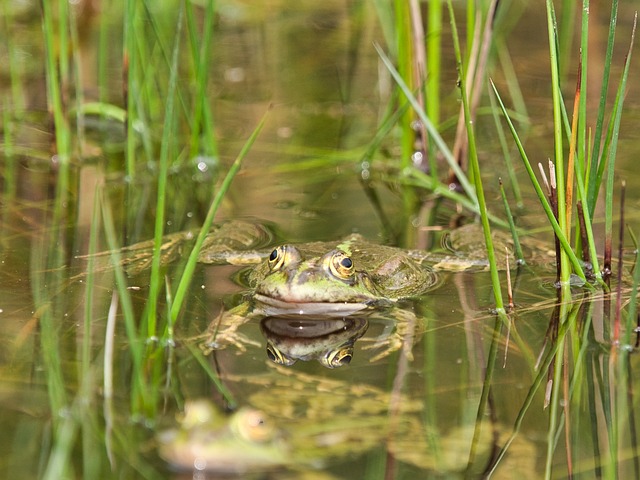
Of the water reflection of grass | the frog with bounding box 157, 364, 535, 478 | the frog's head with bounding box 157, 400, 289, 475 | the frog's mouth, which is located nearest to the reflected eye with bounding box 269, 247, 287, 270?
the frog's mouth

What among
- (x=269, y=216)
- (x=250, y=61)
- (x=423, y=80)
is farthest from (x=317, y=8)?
(x=269, y=216)

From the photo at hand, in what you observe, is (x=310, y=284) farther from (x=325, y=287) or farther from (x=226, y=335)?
(x=226, y=335)

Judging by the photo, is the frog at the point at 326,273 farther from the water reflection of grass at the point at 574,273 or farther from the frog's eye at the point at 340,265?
the water reflection of grass at the point at 574,273

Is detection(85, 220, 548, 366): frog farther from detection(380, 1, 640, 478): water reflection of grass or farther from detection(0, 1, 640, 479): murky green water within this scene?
detection(380, 1, 640, 478): water reflection of grass

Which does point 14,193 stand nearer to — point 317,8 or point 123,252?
point 123,252

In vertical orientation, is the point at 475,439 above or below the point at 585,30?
below

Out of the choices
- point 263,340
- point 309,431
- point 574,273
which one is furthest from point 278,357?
point 574,273

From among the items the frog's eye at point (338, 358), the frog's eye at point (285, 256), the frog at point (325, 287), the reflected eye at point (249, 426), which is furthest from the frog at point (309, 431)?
the frog's eye at point (285, 256)

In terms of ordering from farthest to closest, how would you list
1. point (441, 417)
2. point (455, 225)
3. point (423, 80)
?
point (423, 80), point (455, 225), point (441, 417)
